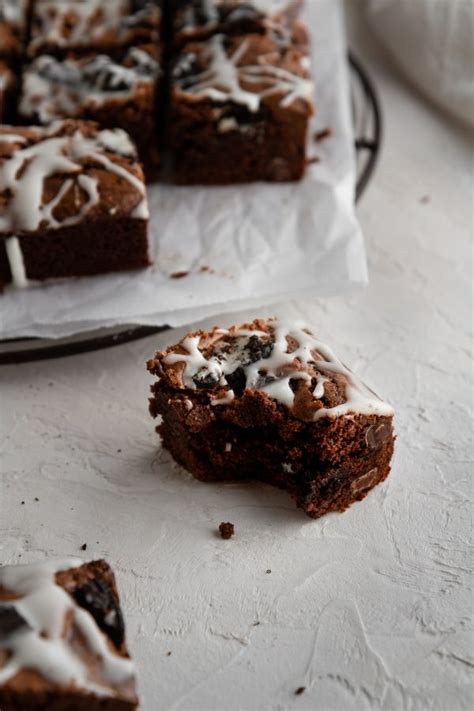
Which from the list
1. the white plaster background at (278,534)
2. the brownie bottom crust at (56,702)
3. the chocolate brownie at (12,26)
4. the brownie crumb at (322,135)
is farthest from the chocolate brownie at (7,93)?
the brownie bottom crust at (56,702)

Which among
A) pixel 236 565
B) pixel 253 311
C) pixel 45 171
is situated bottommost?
pixel 236 565

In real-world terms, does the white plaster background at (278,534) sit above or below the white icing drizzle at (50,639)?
below

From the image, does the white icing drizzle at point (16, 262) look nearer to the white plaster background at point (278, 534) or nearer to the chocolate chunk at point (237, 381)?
the white plaster background at point (278, 534)

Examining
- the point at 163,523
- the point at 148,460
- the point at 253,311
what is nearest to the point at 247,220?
the point at 253,311

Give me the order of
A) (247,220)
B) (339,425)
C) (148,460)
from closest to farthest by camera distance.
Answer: (339,425) < (148,460) < (247,220)

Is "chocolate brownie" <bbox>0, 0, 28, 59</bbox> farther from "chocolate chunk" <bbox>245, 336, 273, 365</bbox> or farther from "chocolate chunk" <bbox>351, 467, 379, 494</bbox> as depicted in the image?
"chocolate chunk" <bbox>351, 467, 379, 494</bbox>

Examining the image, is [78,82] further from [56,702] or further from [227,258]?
[56,702]

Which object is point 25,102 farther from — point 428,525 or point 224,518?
point 428,525

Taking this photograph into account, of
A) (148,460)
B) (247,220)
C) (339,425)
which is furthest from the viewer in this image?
(247,220)

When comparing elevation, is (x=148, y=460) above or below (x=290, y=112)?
below

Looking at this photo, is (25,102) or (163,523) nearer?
(163,523)
